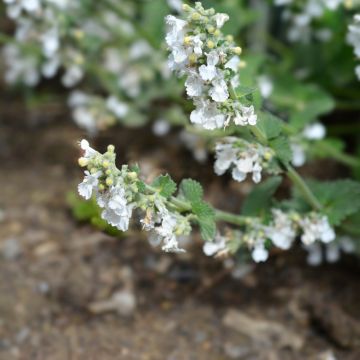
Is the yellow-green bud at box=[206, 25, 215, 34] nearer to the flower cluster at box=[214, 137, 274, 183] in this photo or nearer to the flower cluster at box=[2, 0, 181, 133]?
the flower cluster at box=[214, 137, 274, 183]

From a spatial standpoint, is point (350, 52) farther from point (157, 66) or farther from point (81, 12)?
point (81, 12)

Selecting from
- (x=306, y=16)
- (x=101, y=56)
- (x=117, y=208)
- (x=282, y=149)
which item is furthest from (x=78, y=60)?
(x=117, y=208)

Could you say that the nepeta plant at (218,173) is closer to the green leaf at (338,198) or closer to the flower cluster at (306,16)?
the green leaf at (338,198)

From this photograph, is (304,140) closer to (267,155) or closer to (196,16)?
(267,155)

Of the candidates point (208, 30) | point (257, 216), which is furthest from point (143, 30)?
point (208, 30)

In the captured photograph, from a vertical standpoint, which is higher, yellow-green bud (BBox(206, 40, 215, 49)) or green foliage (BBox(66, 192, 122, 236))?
yellow-green bud (BBox(206, 40, 215, 49))

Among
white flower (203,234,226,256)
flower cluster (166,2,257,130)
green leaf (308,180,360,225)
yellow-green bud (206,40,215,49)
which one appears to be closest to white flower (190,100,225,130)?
flower cluster (166,2,257,130)
